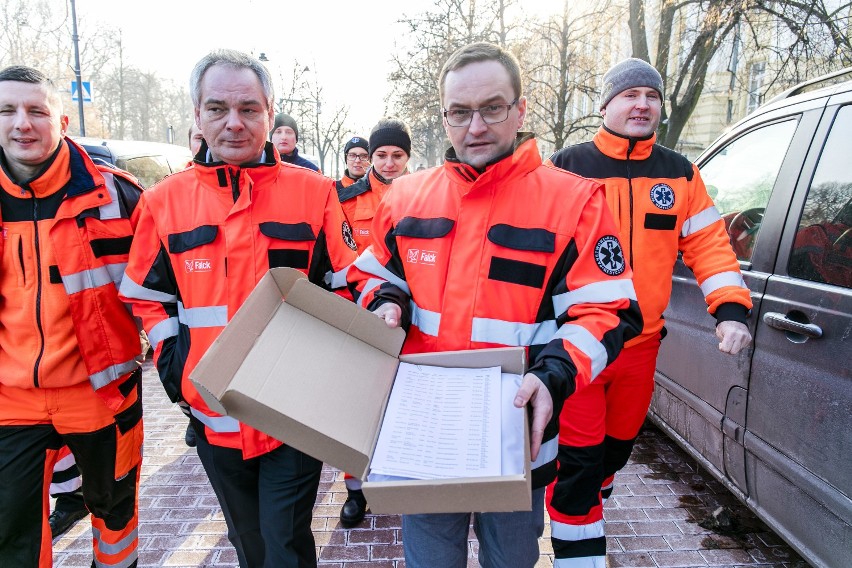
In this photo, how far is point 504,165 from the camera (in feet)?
5.89

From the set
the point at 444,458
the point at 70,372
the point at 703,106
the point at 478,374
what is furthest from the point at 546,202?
the point at 703,106

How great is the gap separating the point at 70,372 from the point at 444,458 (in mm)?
1835

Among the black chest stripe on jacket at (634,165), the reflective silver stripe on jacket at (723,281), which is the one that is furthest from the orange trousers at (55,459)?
the reflective silver stripe on jacket at (723,281)

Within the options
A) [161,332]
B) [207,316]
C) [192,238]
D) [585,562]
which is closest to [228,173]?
[192,238]

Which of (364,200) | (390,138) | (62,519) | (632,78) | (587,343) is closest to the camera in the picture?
(587,343)

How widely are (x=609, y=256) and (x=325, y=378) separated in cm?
94

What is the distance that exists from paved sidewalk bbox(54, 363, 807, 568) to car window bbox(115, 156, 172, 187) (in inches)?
184

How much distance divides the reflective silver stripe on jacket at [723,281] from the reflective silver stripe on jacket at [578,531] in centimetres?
A: 116

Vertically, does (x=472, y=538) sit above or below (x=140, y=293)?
below

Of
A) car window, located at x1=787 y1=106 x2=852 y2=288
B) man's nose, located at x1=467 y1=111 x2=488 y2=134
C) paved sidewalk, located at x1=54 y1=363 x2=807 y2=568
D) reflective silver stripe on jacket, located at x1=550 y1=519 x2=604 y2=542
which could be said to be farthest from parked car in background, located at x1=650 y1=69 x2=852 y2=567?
man's nose, located at x1=467 y1=111 x2=488 y2=134

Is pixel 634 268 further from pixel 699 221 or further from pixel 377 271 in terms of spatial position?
pixel 377 271

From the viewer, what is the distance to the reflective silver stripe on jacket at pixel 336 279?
91.0 inches

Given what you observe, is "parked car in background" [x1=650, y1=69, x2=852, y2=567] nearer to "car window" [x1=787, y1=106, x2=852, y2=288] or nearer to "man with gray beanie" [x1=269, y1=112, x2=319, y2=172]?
"car window" [x1=787, y1=106, x2=852, y2=288]

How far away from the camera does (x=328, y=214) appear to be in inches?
91.8
